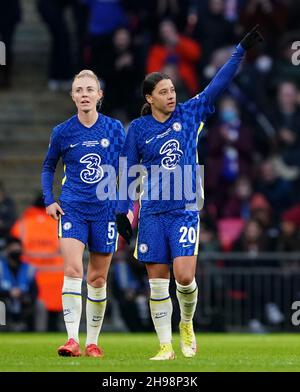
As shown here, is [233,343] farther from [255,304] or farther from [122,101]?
[122,101]

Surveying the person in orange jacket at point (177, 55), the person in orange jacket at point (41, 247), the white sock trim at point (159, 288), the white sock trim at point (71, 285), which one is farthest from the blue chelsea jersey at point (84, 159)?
the person in orange jacket at point (177, 55)

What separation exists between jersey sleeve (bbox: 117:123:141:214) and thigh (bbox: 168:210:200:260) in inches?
18.3

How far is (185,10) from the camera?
25688 millimetres

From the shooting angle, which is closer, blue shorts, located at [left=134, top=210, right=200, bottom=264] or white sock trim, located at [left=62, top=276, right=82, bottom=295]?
blue shorts, located at [left=134, top=210, right=200, bottom=264]

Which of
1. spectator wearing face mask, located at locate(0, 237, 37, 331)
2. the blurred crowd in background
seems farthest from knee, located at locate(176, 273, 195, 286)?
spectator wearing face mask, located at locate(0, 237, 37, 331)

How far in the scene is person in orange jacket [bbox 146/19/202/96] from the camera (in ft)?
81.5

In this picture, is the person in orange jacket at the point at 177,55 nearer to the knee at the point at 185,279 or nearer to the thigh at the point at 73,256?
the thigh at the point at 73,256

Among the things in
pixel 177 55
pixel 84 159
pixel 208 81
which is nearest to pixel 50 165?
pixel 84 159

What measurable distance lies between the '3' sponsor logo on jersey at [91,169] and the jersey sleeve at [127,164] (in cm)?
32

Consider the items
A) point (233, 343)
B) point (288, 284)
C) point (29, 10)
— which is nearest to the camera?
point (233, 343)

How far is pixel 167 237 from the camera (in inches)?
541

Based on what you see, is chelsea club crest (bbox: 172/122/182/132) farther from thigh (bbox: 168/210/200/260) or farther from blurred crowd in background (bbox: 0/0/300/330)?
blurred crowd in background (bbox: 0/0/300/330)
